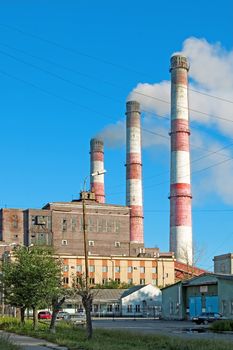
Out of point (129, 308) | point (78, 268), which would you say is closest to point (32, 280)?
point (129, 308)

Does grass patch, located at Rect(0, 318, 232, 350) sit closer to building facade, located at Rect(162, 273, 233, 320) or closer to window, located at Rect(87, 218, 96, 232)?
building facade, located at Rect(162, 273, 233, 320)

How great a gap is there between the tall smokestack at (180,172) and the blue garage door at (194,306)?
39558mm

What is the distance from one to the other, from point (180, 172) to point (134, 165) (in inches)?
707

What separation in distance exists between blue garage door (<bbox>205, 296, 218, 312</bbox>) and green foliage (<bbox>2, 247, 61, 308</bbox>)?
865 inches

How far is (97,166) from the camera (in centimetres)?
13975

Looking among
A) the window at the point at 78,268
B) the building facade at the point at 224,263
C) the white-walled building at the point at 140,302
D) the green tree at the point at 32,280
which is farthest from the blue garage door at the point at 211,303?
the window at the point at 78,268

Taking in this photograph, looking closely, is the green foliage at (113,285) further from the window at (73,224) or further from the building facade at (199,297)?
the building facade at (199,297)

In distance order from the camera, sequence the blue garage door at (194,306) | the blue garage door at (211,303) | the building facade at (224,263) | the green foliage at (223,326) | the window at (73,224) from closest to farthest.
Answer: the green foliage at (223,326) → the blue garage door at (211,303) → the blue garage door at (194,306) → the building facade at (224,263) → the window at (73,224)

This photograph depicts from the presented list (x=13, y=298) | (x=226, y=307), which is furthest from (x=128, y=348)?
(x=226, y=307)

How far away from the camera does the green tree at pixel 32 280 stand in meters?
46.7

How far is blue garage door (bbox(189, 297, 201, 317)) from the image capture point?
225ft

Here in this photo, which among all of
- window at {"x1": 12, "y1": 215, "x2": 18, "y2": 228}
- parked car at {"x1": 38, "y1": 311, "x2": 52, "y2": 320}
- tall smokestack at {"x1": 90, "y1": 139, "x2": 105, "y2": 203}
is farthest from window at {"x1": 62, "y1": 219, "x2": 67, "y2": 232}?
parked car at {"x1": 38, "y1": 311, "x2": 52, "y2": 320}

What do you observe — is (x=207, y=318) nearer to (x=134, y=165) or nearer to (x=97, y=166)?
(x=134, y=165)

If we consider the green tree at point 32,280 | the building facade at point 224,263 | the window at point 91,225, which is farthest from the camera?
the window at point 91,225
